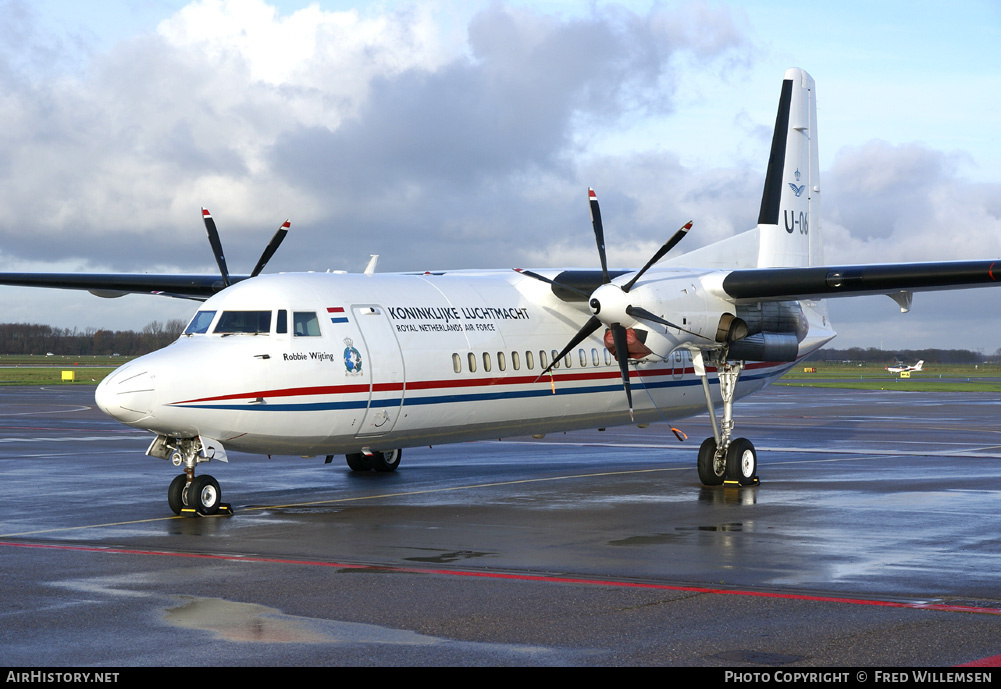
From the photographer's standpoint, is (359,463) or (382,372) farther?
(359,463)

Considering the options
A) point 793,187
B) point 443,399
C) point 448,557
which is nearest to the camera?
point 448,557

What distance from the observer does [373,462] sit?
20.3 meters

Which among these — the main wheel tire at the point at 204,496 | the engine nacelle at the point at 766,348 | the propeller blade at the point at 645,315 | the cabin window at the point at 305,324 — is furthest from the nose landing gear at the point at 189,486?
the engine nacelle at the point at 766,348

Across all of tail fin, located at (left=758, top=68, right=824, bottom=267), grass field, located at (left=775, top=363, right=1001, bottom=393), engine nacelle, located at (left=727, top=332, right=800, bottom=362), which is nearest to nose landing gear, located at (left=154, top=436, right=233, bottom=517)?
engine nacelle, located at (left=727, top=332, right=800, bottom=362)

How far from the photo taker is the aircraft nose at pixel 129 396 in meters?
13.3

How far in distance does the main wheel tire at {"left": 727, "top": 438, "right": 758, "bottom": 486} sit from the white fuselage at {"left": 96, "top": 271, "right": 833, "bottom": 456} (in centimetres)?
199

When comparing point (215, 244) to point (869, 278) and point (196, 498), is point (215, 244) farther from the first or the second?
point (869, 278)

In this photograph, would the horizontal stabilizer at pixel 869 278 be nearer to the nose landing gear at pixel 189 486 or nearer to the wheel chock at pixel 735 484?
the wheel chock at pixel 735 484

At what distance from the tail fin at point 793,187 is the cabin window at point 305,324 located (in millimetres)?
10835

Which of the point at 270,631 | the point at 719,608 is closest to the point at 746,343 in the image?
the point at 719,608

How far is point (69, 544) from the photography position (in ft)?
39.9

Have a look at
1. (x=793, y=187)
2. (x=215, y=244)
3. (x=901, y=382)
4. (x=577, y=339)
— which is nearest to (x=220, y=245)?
(x=215, y=244)

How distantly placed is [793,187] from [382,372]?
11.9 m
